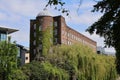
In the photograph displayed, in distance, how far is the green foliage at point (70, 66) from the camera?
56.3m

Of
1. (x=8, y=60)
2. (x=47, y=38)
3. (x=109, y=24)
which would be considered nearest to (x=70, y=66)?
(x=8, y=60)

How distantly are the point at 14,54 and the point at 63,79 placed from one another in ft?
42.3

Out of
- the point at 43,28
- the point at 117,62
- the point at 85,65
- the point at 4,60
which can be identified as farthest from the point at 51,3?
the point at 43,28

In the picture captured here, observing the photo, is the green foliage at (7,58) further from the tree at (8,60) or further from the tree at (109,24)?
the tree at (109,24)

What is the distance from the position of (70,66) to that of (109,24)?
162 ft

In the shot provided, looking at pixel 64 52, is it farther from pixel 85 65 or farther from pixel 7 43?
pixel 7 43

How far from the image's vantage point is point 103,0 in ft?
28.4

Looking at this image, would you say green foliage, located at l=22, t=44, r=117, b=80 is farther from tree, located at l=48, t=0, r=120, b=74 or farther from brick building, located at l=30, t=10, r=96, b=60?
tree, located at l=48, t=0, r=120, b=74

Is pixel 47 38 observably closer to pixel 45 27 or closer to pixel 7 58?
pixel 45 27

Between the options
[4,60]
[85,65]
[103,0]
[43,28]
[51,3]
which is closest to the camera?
[51,3]

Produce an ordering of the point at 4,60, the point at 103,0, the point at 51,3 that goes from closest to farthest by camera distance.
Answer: the point at 51,3, the point at 103,0, the point at 4,60

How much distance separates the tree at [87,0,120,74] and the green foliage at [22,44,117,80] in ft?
153

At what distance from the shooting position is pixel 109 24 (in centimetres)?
873

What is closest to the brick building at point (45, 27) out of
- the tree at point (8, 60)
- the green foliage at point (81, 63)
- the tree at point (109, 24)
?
the green foliage at point (81, 63)
